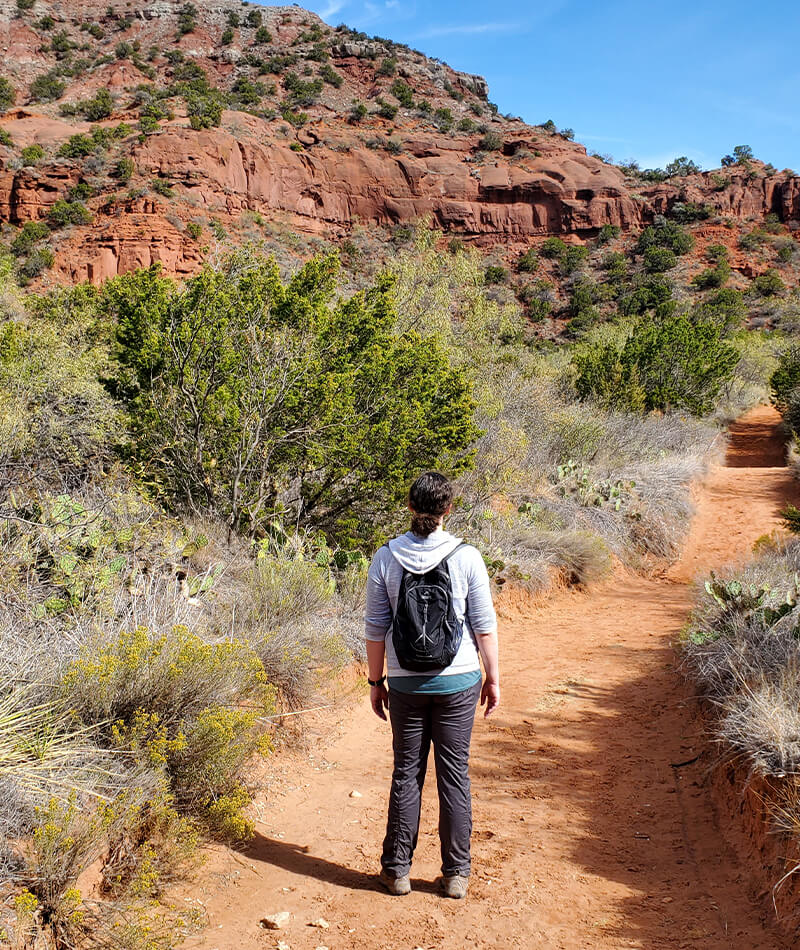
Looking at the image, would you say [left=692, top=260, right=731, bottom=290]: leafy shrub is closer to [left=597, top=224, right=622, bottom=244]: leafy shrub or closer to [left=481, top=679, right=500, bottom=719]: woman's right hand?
[left=597, top=224, right=622, bottom=244]: leafy shrub

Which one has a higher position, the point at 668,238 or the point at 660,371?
the point at 668,238

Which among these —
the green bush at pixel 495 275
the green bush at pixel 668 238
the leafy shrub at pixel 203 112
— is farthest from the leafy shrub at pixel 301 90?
the green bush at pixel 668 238

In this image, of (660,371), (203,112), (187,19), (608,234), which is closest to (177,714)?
(660,371)

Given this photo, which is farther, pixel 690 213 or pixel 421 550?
pixel 690 213

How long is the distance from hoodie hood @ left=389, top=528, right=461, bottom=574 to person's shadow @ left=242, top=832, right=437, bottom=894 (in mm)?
1441

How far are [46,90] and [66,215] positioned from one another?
72.4ft

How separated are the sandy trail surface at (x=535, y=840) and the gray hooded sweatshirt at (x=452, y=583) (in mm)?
1016

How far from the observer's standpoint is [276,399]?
266 inches

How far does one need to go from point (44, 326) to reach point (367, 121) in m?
51.4

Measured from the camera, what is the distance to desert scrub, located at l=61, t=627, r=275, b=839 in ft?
10.7

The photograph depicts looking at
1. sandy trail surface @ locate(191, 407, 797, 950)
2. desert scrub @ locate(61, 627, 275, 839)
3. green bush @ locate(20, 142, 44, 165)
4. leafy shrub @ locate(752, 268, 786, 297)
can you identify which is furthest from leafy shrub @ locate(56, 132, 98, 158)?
desert scrub @ locate(61, 627, 275, 839)

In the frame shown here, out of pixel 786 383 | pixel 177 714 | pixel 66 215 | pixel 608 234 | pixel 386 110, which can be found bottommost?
pixel 177 714

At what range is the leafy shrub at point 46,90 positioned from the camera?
4997 cm

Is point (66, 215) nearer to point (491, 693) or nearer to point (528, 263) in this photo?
point (528, 263)
